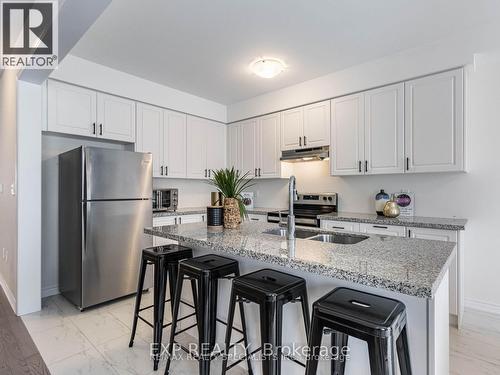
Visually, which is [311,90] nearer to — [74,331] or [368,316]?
[368,316]

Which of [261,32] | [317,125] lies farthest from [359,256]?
[317,125]

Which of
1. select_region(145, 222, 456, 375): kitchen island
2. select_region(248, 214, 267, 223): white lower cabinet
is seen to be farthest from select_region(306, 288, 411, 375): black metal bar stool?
select_region(248, 214, 267, 223): white lower cabinet

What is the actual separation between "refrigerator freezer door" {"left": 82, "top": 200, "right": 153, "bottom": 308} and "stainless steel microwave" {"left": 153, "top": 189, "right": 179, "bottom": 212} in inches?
16.0

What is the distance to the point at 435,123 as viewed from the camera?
9.16 feet

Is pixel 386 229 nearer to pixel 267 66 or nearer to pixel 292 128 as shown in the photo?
pixel 292 128

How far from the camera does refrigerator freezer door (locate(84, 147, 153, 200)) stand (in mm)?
2764

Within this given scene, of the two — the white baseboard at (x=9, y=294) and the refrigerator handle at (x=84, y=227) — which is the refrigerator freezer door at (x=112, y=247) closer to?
the refrigerator handle at (x=84, y=227)

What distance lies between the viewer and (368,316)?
40.8 inches

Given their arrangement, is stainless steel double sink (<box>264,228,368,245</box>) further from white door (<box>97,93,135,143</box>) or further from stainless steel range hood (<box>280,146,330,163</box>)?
white door (<box>97,93,135,143</box>)

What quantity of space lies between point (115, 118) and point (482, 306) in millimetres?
4373

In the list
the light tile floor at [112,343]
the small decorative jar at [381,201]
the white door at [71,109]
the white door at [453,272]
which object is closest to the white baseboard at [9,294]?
the light tile floor at [112,343]

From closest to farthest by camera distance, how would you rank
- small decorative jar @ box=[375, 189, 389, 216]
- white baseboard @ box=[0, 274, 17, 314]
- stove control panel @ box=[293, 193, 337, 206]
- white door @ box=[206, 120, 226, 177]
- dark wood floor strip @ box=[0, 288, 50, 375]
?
dark wood floor strip @ box=[0, 288, 50, 375] < white baseboard @ box=[0, 274, 17, 314] < small decorative jar @ box=[375, 189, 389, 216] < stove control panel @ box=[293, 193, 337, 206] < white door @ box=[206, 120, 226, 177]

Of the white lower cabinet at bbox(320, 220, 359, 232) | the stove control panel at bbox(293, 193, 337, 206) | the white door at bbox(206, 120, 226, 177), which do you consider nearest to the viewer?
the white lower cabinet at bbox(320, 220, 359, 232)

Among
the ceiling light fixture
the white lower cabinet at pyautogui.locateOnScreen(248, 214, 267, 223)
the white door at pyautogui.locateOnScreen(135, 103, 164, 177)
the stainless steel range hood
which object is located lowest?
the white lower cabinet at pyautogui.locateOnScreen(248, 214, 267, 223)
